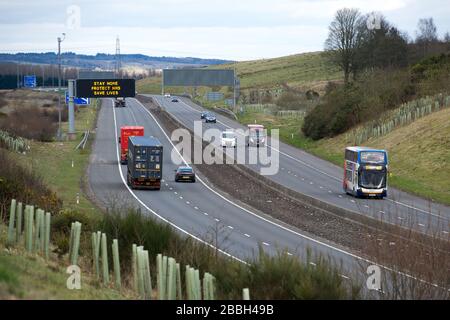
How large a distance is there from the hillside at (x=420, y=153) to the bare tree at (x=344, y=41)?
122 feet

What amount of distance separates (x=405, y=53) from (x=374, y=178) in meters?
70.3

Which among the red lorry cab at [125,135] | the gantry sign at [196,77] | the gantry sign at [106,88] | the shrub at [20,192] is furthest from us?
the gantry sign at [196,77]

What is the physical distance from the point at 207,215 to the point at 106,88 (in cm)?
4064

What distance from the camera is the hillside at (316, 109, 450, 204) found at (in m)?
57.7

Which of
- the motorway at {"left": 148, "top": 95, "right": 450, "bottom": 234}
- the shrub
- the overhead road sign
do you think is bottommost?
the motorway at {"left": 148, "top": 95, "right": 450, "bottom": 234}

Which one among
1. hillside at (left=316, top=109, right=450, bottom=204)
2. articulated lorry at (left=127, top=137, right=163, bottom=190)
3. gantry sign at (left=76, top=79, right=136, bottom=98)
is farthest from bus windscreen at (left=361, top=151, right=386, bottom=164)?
gantry sign at (left=76, top=79, right=136, bottom=98)

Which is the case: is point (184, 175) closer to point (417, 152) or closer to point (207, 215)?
point (207, 215)

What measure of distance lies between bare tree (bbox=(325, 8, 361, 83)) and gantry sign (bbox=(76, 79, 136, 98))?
44383 mm

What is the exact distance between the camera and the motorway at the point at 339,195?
131ft

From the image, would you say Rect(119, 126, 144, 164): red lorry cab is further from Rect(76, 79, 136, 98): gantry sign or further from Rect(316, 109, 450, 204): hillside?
Rect(316, 109, 450, 204): hillside

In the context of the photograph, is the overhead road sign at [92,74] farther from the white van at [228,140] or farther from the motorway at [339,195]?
the white van at [228,140]

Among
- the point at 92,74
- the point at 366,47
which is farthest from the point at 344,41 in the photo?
the point at 92,74

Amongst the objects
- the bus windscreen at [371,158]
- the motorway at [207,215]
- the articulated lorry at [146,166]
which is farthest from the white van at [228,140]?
the bus windscreen at [371,158]
